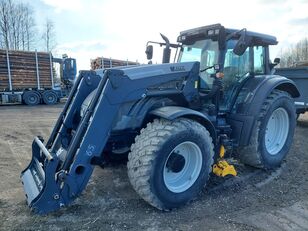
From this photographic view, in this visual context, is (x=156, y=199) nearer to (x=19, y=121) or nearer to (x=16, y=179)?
(x=16, y=179)

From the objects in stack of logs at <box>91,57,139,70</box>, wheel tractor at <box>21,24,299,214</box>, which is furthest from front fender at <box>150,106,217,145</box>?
stack of logs at <box>91,57,139,70</box>

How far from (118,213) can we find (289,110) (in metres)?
3.72

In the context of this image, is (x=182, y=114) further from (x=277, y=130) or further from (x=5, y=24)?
(x=5, y=24)

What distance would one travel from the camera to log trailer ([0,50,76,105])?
17.4m

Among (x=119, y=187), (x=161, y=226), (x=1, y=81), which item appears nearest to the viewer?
(x=161, y=226)

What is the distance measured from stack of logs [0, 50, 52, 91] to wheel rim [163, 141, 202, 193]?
16.0 metres

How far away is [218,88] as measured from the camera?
4742 mm

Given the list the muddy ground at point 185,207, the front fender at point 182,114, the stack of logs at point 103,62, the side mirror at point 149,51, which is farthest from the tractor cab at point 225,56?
the stack of logs at point 103,62

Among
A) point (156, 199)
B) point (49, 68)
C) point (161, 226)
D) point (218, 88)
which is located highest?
point (49, 68)

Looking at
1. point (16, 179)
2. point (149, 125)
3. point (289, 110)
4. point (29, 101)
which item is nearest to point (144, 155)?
point (149, 125)

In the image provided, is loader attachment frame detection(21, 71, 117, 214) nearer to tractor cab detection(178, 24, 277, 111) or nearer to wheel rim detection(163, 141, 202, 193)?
wheel rim detection(163, 141, 202, 193)

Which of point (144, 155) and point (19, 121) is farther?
point (19, 121)

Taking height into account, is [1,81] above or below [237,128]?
above

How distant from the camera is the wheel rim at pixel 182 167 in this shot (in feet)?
13.0
